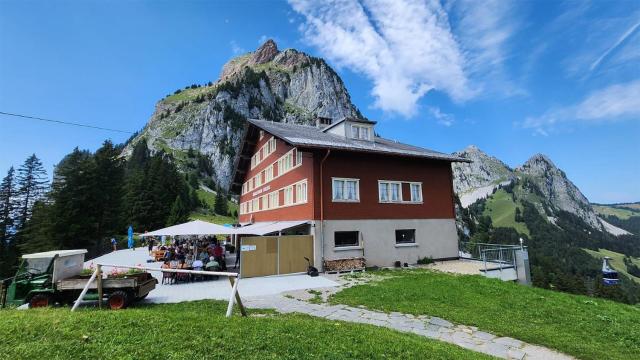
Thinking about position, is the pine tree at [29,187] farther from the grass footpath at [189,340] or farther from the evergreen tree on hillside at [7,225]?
the grass footpath at [189,340]

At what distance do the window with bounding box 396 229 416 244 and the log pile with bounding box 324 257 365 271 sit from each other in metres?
3.97

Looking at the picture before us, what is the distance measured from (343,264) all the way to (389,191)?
20.4ft

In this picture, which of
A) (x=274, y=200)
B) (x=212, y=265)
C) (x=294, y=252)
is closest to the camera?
(x=212, y=265)

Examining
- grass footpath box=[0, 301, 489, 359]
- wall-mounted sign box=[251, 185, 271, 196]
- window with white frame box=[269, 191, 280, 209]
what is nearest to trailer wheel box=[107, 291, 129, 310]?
grass footpath box=[0, 301, 489, 359]

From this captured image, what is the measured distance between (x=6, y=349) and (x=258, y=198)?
93.2 ft

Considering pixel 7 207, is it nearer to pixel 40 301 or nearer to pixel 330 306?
pixel 40 301

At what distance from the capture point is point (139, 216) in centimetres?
6325

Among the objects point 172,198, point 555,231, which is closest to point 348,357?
point 172,198

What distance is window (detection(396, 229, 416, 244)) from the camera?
22016 millimetres

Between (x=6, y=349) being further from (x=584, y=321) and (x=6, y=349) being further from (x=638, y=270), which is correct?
(x=638, y=270)

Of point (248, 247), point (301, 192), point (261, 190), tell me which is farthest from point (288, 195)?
point (261, 190)

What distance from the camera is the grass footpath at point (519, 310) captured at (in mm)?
8031

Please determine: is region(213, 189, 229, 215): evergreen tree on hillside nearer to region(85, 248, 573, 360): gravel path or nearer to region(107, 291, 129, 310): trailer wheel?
region(85, 248, 573, 360): gravel path

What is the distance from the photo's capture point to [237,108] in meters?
154
